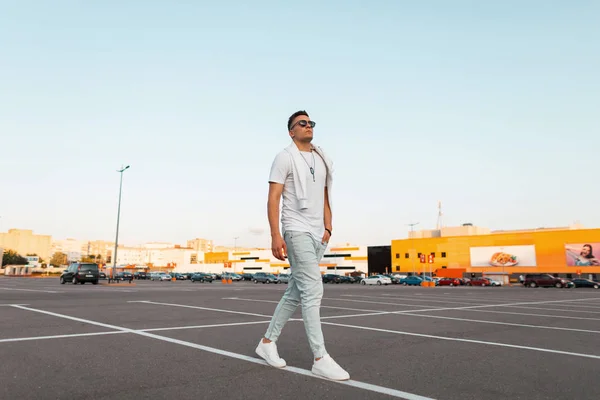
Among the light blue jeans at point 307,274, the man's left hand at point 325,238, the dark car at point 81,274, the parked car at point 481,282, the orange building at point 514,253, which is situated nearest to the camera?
the light blue jeans at point 307,274

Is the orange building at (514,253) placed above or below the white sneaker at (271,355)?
above

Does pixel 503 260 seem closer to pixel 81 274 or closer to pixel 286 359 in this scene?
pixel 81 274

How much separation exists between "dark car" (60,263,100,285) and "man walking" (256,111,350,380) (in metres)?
29.5

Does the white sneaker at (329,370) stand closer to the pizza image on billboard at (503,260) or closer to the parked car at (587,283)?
the parked car at (587,283)

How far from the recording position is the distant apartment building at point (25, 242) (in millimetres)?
175625

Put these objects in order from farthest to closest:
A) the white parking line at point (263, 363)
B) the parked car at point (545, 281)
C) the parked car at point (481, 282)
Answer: the parked car at point (481, 282), the parked car at point (545, 281), the white parking line at point (263, 363)

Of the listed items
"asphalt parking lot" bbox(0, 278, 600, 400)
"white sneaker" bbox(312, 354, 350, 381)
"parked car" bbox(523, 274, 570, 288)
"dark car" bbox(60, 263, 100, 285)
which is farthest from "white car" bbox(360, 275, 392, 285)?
"white sneaker" bbox(312, 354, 350, 381)

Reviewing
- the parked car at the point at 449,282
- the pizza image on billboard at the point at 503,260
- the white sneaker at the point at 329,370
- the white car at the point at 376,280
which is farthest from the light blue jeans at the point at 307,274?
the pizza image on billboard at the point at 503,260

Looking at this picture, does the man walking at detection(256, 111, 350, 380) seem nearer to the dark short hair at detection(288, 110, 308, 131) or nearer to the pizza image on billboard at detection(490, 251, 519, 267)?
the dark short hair at detection(288, 110, 308, 131)

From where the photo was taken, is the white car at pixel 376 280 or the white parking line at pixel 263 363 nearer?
the white parking line at pixel 263 363

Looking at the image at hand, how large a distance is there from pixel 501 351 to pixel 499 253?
77681 mm

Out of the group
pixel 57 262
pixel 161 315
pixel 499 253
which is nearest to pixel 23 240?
pixel 57 262

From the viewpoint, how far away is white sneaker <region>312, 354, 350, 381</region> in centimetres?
315

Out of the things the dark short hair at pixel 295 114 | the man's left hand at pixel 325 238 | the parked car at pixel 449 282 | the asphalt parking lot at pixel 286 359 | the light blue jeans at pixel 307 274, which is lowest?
the parked car at pixel 449 282
